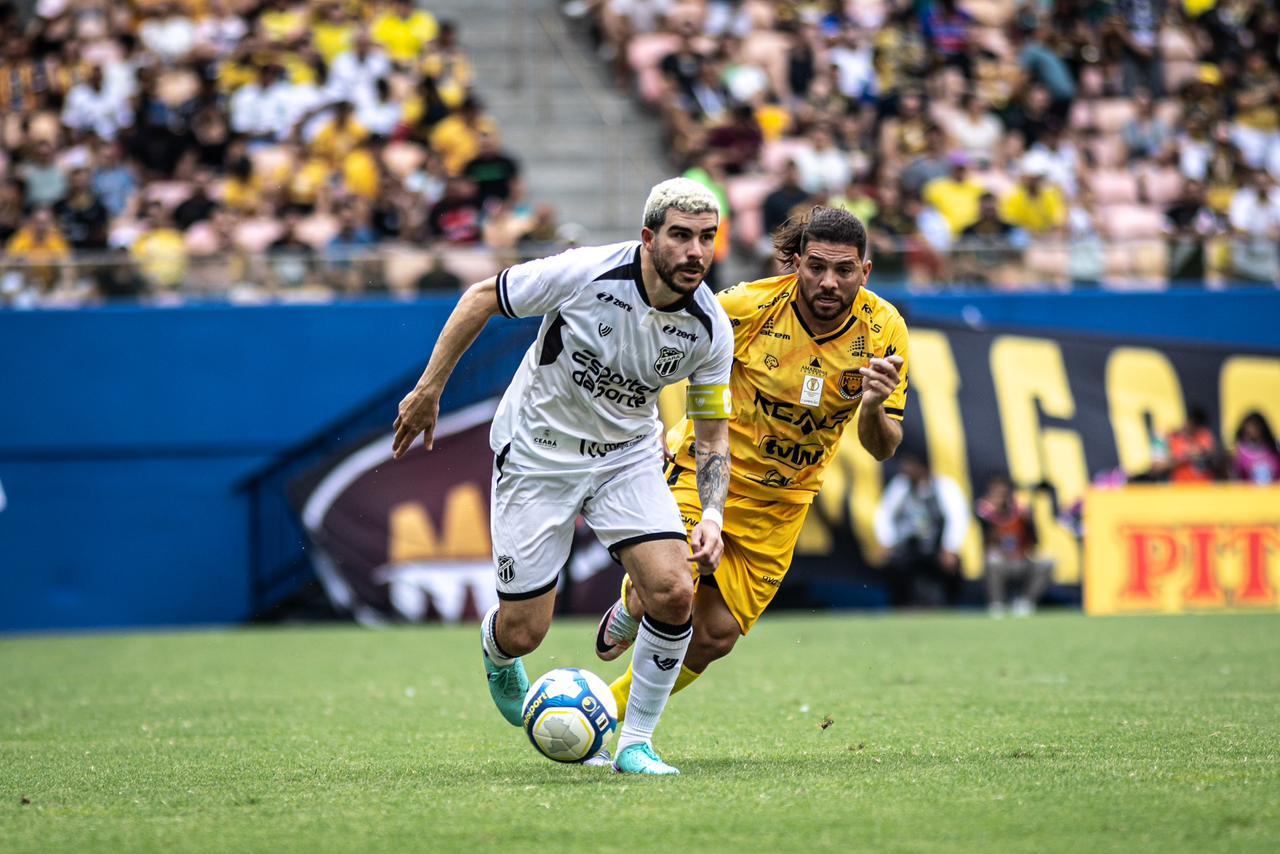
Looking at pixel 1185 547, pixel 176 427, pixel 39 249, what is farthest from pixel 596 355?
pixel 39 249

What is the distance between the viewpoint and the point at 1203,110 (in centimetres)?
2289

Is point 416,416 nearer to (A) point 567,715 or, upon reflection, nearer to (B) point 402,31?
(A) point 567,715

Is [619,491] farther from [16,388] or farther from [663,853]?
[16,388]

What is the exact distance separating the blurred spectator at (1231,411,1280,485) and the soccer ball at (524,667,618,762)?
1306 cm

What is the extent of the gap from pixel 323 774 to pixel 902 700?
413 cm

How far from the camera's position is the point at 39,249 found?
19047 millimetres

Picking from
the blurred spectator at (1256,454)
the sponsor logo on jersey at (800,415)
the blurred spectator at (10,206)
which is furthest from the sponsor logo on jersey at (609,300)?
the blurred spectator at (10,206)

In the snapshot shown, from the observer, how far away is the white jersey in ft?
24.3

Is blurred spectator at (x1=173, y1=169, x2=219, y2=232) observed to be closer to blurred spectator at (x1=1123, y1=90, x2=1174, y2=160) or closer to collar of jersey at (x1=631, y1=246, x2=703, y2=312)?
blurred spectator at (x1=1123, y1=90, x2=1174, y2=160)

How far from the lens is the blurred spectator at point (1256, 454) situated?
18.8m

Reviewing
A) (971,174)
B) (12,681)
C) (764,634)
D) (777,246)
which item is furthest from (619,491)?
(971,174)

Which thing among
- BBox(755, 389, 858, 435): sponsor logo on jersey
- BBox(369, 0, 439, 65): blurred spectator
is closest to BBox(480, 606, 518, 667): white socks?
BBox(755, 389, 858, 435): sponsor logo on jersey

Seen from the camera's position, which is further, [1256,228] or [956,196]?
[956,196]

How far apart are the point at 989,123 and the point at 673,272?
1602cm
